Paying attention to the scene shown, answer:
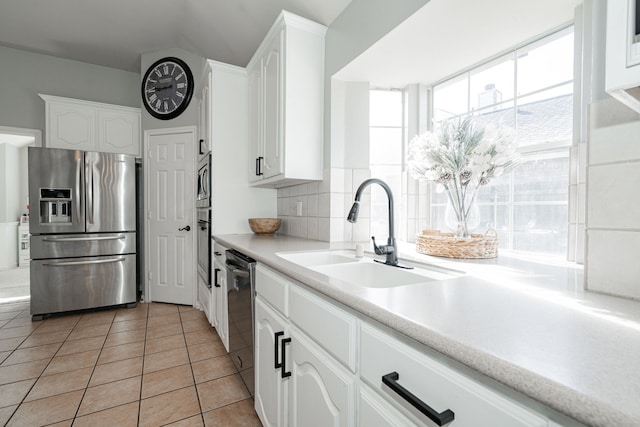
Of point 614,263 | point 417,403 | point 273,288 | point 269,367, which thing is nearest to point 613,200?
point 614,263

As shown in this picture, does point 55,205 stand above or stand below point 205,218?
above

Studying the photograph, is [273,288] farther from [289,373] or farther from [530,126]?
[530,126]

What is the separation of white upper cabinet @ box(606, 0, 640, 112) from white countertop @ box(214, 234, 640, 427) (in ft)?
1.41

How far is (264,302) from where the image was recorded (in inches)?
53.6

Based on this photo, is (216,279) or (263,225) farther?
(263,225)

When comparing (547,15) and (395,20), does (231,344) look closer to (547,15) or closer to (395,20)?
(395,20)

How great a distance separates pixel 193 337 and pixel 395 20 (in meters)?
2.67

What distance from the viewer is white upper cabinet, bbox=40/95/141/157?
131 inches

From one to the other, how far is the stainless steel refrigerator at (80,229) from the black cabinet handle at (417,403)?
3.40 m

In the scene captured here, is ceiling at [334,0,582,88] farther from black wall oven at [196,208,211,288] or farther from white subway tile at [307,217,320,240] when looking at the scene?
black wall oven at [196,208,211,288]

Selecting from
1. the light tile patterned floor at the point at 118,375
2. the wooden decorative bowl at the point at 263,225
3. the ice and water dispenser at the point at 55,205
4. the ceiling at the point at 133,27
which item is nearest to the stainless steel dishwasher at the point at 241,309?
the light tile patterned floor at the point at 118,375

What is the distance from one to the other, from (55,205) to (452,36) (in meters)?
3.67

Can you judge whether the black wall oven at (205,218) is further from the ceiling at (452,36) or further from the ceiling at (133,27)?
the ceiling at (452,36)

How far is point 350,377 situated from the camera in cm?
77
